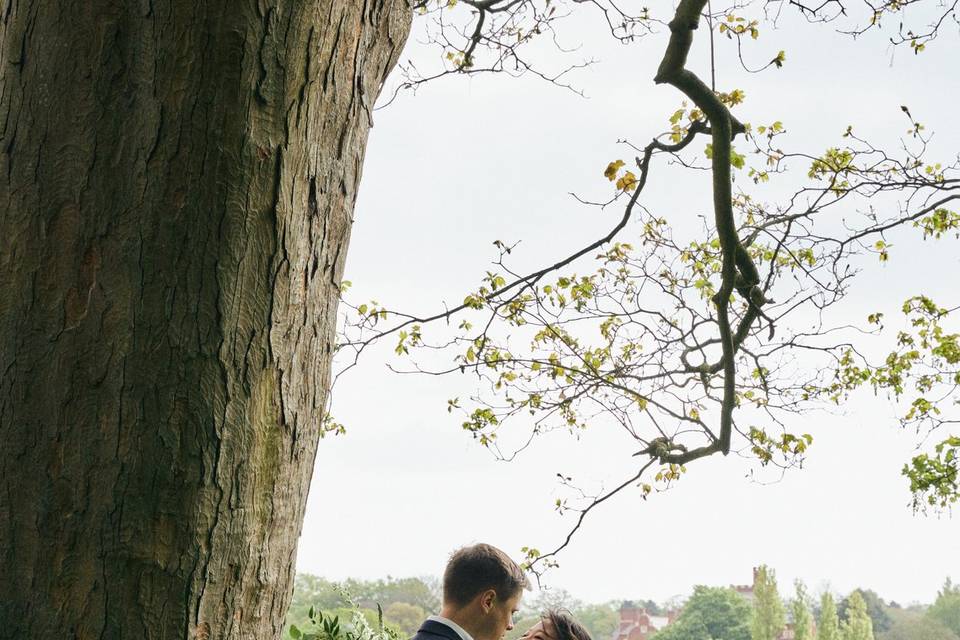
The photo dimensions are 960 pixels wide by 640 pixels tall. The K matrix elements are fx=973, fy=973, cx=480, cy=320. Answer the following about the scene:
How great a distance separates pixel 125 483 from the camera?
1432 millimetres

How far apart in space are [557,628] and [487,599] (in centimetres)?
30

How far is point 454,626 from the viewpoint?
342 cm

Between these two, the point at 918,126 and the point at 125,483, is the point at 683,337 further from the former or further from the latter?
the point at 125,483

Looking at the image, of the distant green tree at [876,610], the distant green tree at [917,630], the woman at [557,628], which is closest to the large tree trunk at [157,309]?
the woman at [557,628]

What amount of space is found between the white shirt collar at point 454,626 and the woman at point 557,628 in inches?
8.0

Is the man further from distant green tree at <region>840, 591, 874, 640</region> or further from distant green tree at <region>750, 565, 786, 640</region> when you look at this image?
distant green tree at <region>840, 591, 874, 640</region>

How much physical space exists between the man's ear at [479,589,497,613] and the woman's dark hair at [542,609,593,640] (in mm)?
211

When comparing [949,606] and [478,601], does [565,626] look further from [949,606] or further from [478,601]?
[949,606]

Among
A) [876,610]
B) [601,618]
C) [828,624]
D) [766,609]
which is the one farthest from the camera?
[876,610]

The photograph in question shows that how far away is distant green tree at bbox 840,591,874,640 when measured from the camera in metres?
69.4

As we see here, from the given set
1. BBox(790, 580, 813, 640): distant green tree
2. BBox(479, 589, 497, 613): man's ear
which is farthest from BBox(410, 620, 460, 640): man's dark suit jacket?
BBox(790, 580, 813, 640): distant green tree

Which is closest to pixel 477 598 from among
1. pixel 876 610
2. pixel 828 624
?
pixel 828 624

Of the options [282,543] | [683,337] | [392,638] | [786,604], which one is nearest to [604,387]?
[683,337]

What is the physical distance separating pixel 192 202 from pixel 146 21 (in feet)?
1.03
